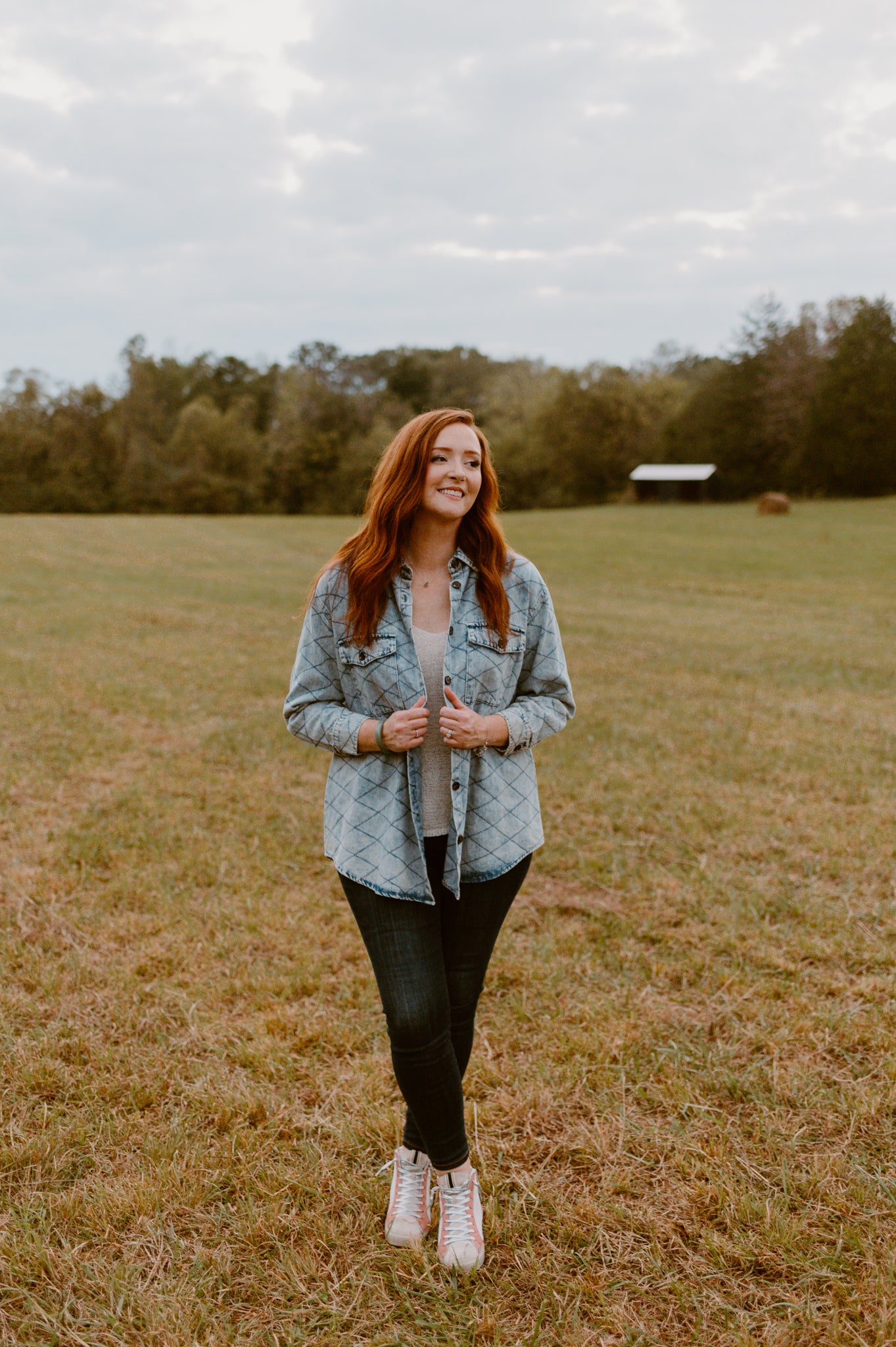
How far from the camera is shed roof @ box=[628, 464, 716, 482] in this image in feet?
148

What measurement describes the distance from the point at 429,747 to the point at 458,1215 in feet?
4.02

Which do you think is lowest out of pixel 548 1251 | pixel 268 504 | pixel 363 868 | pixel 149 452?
pixel 548 1251

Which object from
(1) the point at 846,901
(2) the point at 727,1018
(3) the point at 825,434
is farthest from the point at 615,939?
(3) the point at 825,434

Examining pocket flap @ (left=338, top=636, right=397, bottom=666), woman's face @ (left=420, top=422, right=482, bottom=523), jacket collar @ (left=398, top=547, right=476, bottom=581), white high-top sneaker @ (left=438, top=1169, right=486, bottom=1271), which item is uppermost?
woman's face @ (left=420, top=422, right=482, bottom=523)

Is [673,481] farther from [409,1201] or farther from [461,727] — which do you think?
[409,1201]

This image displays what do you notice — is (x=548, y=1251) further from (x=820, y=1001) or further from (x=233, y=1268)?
(x=820, y=1001)

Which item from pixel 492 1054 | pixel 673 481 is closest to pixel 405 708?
pixel 492 1054

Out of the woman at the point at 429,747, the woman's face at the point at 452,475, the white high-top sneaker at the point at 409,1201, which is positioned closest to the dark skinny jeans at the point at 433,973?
the woman at the point at 429,747

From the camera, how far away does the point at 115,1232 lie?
234 centimetres

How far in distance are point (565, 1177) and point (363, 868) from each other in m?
1.20

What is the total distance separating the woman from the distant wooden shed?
4508cm

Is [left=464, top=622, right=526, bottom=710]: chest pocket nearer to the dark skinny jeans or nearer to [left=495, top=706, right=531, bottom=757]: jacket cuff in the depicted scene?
[left=495, top=706, right=531, bottom=757]: jacket cuff

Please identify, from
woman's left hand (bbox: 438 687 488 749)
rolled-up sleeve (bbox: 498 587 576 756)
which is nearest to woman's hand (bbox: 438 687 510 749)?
woman's left hand (bbox: 438 687 488 749)

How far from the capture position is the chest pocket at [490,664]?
230 cm
